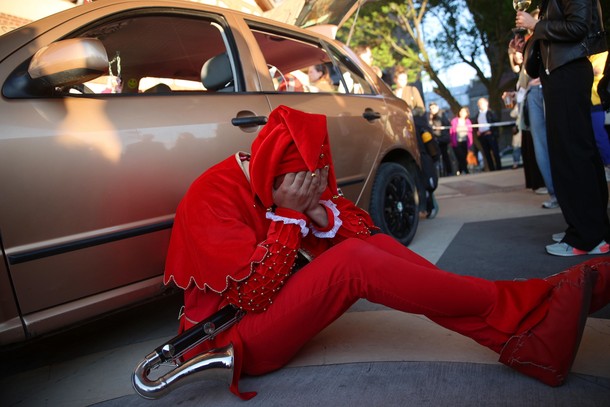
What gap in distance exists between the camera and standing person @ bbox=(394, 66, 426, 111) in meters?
5.38

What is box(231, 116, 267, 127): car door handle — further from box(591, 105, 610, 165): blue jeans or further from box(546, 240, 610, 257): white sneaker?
box(591, 105, 610, 165): blue jeans

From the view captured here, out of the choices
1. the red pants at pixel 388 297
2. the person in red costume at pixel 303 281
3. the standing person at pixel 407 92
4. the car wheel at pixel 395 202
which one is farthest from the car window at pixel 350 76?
the red pants at pixel 388 297

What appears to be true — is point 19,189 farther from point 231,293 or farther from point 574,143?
point 574,143

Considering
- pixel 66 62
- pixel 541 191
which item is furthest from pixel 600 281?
pixel 541 191

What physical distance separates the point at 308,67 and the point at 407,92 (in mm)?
2473

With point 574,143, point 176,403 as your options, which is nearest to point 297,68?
point 574,143

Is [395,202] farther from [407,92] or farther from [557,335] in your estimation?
[407,92]

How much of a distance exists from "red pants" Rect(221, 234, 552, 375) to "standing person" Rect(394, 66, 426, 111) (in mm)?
3731

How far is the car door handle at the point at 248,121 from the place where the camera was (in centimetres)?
234

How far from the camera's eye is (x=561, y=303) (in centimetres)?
145

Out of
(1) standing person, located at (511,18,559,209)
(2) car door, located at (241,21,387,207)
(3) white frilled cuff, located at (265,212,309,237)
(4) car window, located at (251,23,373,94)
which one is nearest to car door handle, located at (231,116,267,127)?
(2) car door, located at (241,21,387,207)

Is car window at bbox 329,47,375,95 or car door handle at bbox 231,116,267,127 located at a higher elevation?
car window at bbox 329,47,375,95

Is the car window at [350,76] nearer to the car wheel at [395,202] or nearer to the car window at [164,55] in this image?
the car wheel at [395,202]

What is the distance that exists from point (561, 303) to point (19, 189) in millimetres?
1790
